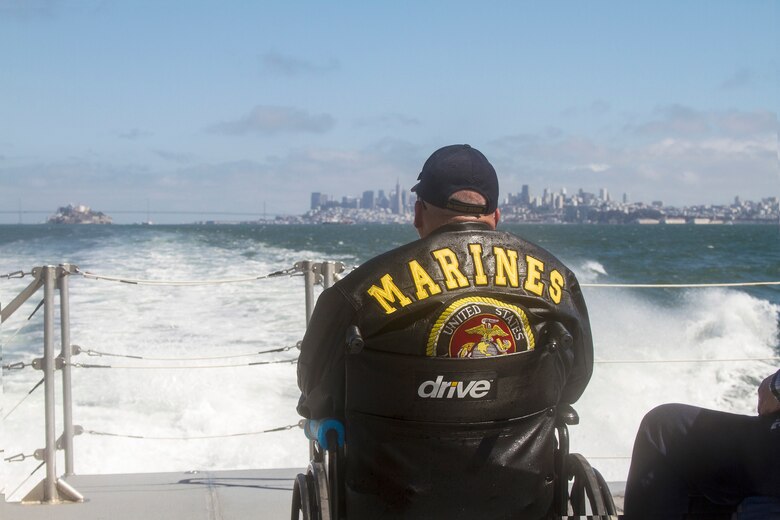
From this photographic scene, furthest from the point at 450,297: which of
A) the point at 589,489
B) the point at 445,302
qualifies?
the point at 589,489

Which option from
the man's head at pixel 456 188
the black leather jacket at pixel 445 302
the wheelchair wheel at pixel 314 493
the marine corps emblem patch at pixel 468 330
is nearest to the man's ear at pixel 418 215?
the man's head at pixel 456 188

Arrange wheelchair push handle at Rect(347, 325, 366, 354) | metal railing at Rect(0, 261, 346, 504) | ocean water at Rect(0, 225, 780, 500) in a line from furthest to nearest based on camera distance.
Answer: ocean water at Rect(0, 225, 780, 500) → metal railing at Rect(0, 261, 346, 504) → wheelchair push handle at Rect(347, 325, 366, 354)

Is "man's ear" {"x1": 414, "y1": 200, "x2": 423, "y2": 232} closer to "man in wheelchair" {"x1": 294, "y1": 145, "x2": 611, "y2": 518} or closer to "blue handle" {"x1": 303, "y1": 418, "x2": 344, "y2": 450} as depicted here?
"man in wheelchair" {"x1": 294, "y1": 145, "x2": 611, "y2": 518}

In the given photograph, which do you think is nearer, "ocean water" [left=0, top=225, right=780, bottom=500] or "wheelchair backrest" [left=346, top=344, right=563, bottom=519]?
"wheelchair backrest" [left=346, top=344, right=563, bottom=519]

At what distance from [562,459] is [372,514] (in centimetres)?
43

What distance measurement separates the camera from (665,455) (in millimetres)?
2000

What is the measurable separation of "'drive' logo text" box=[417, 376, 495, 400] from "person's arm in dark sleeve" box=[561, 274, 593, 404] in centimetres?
26

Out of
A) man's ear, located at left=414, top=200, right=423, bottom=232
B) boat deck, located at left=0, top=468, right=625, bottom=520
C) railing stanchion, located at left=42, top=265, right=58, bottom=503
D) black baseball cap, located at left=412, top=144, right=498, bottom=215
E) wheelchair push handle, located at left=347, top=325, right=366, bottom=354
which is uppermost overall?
black baseball cap, located at left=412, top=144, right=498, bottom=215

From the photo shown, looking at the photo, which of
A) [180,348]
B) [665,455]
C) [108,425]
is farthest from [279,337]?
[665,455]

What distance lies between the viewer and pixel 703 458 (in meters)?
1.95

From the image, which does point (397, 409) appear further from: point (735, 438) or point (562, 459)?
point (735, 438)

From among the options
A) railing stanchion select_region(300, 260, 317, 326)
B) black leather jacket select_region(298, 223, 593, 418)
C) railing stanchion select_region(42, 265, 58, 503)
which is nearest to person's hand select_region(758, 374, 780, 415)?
black leather jacket select_region(298, 223, 593, 418)

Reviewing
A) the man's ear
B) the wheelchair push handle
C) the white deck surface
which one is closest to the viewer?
the wheelchair push handle

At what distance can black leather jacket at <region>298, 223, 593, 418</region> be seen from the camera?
169cm
